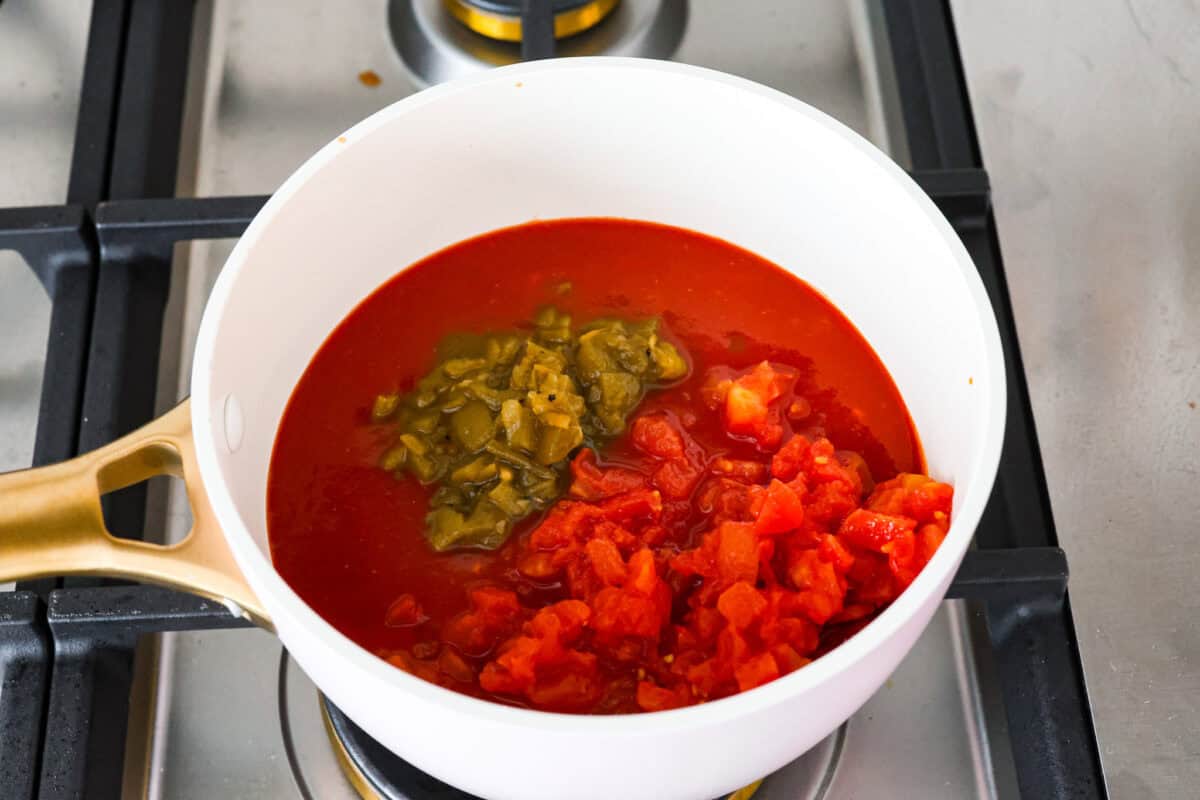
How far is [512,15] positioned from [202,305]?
1.23 feet

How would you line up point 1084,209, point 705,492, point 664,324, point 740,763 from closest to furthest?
point 740,763 → point 705,492 → point 664,324 → point 1084,209

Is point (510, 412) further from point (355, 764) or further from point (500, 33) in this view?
point (500, 33)

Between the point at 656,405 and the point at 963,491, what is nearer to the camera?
the point at 963,491

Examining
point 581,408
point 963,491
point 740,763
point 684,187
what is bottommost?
point 740,763

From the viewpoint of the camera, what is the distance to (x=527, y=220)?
3.33 ft

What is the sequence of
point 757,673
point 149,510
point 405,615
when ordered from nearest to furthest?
point 757,673, point 405,615, point 149,510

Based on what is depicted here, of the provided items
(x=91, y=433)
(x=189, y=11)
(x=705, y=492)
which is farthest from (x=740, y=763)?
(x=189, y=11)

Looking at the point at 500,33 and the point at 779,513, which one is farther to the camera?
the point at 500,33

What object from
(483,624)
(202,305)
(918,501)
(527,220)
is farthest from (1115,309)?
(202,305)

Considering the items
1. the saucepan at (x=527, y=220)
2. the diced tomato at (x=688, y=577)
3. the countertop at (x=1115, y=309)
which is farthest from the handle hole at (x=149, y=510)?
the countertop at (x=1115, y=309)

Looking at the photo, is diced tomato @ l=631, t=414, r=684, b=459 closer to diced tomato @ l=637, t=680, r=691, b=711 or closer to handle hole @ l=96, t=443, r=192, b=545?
diced tomato @ l=637, t=680, r=691, b=711

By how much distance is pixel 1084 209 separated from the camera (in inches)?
45.0

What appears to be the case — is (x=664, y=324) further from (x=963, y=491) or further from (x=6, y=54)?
(x=6, y=54)

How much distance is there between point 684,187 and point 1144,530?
432mm
